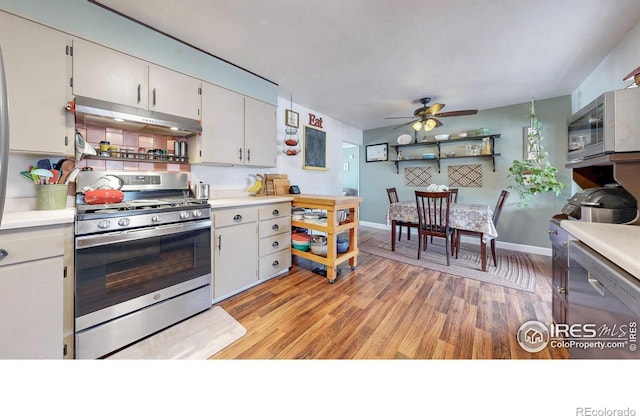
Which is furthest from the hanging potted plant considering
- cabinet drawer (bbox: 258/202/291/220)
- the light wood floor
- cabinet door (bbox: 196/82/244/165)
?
cabinet door (bbox: 196/82/244/165)

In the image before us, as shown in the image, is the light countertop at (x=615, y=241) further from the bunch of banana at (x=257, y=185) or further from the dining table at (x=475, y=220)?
the bunch of banana at (x=257, y=185)

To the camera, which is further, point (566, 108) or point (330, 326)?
point (566, 108)

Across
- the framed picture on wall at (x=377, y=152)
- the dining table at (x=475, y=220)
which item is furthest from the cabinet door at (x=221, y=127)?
the framed picture on wall at (x=377, y=152)

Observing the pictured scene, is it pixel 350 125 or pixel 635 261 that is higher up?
pixel 350 125

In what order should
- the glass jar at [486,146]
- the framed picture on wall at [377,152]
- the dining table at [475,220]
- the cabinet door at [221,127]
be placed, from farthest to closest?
the framed picture on wall at [377,152]
the glass jar at [486,146]
the dining table at [475,220]
the cabinet door at [221,127]

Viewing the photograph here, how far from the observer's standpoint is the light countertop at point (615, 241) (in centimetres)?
67

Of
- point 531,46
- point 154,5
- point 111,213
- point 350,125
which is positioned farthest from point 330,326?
point 350,125

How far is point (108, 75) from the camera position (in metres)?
1.64

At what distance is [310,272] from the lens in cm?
267

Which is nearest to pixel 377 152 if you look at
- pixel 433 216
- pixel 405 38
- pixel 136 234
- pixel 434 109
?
pixel 434 109

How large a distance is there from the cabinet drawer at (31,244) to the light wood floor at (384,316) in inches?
45.6
